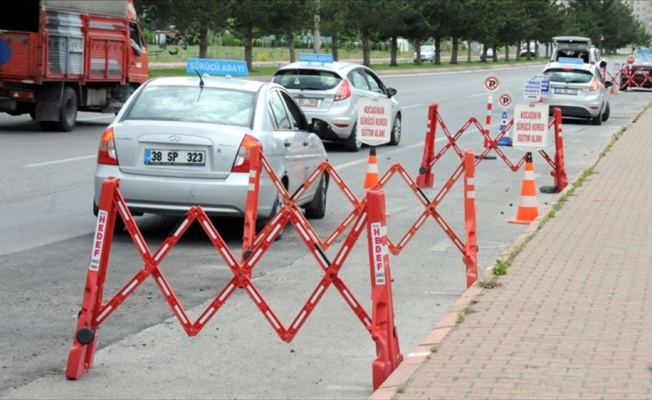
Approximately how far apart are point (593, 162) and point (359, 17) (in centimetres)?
6209

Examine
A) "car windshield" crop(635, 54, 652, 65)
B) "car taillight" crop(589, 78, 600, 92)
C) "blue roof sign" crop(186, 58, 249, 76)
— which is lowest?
"blue roof sign" crop(186, 58, 249, 76)

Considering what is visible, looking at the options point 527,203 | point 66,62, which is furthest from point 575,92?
point 527,203

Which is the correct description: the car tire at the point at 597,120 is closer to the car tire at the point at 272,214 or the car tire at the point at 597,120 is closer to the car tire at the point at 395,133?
the car tire at the point at 395,133

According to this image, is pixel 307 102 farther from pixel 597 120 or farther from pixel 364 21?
pixel 364 21

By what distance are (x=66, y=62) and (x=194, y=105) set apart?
46.2ft

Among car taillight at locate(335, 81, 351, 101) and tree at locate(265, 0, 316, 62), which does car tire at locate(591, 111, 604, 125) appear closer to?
car taillight at locate(335, 81, 351, 101)

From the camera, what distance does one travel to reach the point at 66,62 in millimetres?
26172

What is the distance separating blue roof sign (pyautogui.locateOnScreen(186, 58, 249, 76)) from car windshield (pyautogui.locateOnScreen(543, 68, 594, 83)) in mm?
19476

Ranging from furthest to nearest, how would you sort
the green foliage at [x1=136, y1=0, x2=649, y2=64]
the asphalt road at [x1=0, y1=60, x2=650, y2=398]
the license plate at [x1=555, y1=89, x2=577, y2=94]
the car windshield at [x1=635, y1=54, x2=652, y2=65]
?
the car windshield at [x1=635, y1=54, x2=652, y2=65], the green foliage at [x1=136, y1=0, x2=649, y2=64], the license plate at [x1=555, y1=89, x2=577, y2=94], the asphalt road at [x1=0, y1=60, x2=650, y2=398]

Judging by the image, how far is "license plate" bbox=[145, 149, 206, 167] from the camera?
39.8ft

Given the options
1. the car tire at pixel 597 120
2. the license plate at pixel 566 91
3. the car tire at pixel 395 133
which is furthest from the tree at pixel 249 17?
the car tire at pixel 395 133

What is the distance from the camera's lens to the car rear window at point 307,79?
76.6 ft

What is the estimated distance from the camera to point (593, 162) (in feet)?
69.7

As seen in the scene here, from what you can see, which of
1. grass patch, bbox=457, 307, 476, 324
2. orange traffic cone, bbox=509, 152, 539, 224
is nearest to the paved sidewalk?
grass patch, bbox=457, 307, 476, 324
